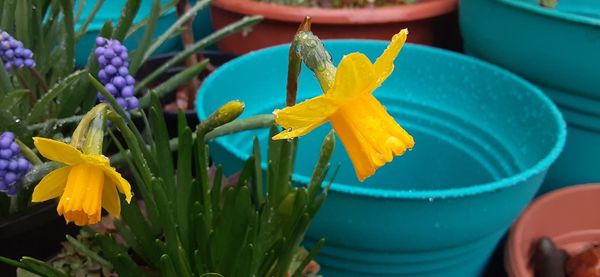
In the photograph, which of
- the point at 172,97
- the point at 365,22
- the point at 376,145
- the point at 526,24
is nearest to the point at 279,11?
the point at 365,22

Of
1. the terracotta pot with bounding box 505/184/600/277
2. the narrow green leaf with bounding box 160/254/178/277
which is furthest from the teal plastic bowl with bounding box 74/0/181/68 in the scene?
the terracotta pot with bounding box 505/184/600/277

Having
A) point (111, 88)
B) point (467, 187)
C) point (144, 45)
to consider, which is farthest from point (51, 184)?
point (467, 187)

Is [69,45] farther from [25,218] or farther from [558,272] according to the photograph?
[558,272]

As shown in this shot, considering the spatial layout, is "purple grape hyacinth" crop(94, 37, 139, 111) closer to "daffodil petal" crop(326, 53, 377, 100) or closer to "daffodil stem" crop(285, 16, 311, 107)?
"daffodil stem" crop(285, 16, 311, 107)

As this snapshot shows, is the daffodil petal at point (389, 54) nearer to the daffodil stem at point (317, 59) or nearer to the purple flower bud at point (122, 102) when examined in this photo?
the daffodil stem at point (317, 59)

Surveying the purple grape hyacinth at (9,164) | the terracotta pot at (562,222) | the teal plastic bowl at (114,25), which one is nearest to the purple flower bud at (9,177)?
the purple grape hyacinth at (9,164)

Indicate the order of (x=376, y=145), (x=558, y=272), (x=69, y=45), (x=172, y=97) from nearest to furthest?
(x=376, y=145) → (x=69, y=45) → (x=558, y=272) → (x=172, y=97)
